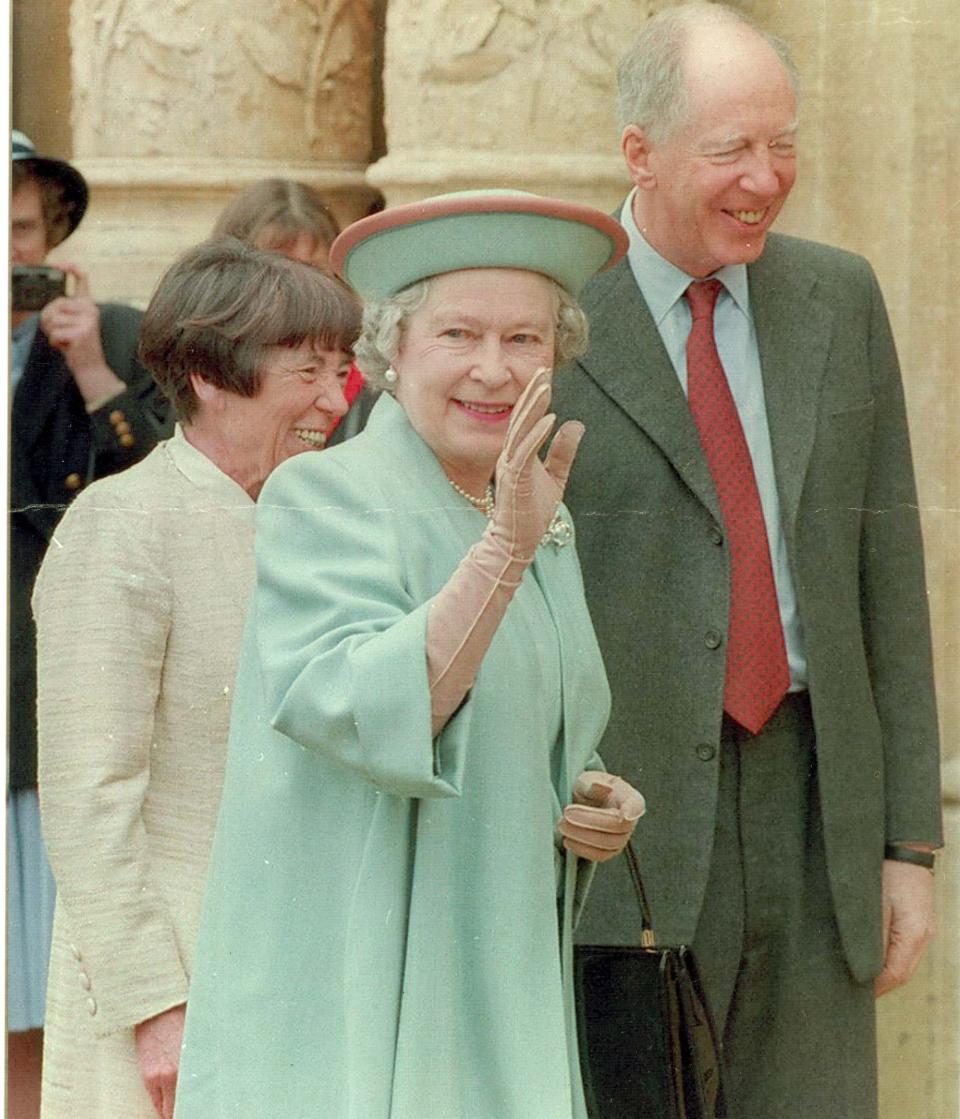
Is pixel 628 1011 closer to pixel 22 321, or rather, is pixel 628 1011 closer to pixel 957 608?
pixel 957 608

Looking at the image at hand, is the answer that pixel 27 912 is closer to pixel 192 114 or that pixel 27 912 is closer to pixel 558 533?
pixel 558 533

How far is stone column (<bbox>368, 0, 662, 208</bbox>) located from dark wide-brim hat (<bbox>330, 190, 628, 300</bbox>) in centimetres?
69

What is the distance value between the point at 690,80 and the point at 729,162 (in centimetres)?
14

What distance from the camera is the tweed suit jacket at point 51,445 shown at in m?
3.29

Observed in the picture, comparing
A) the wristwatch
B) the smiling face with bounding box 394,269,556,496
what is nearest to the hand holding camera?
the smiling face with bounding box 394,269,556,496

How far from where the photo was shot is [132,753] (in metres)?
2.90

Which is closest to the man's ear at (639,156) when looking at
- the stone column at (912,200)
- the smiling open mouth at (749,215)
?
the smiling open mouth at (749,215)

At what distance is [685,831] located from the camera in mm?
3129

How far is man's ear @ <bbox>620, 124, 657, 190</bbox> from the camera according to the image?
3135 mm

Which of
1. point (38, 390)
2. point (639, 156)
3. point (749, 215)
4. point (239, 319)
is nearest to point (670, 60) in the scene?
point (639, 156)

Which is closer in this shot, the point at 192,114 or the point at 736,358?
the point at 736,358

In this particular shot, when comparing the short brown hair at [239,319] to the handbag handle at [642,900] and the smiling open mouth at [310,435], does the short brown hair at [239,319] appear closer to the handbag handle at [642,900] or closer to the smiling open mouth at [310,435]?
the smiling open mouth at [310,435]

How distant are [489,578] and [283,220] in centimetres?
116

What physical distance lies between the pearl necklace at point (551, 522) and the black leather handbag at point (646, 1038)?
435mm
